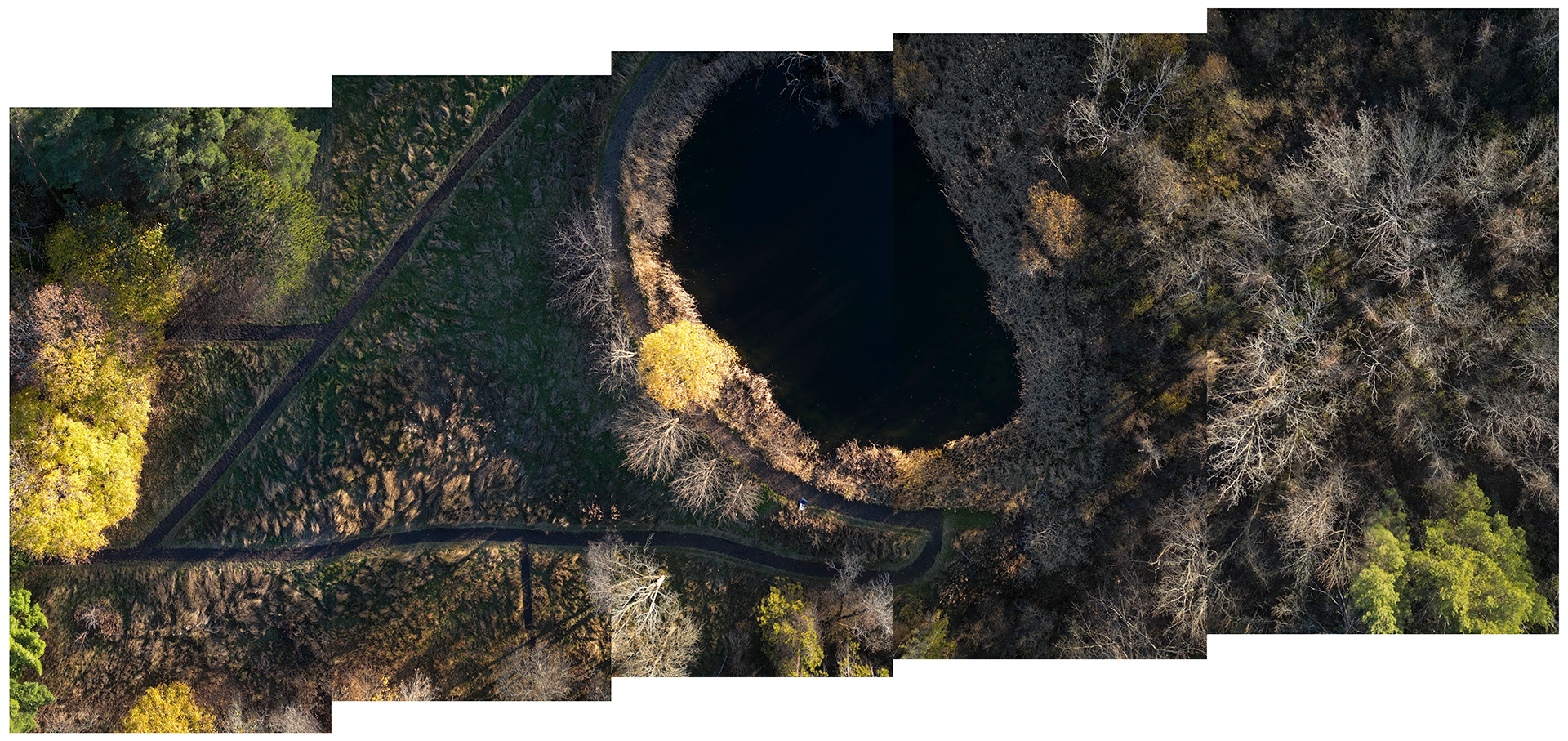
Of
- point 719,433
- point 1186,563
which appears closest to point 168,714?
point 719,433

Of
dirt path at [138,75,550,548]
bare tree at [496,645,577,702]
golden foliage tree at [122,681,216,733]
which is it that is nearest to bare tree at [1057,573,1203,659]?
bare tree at [496,645,577,702]

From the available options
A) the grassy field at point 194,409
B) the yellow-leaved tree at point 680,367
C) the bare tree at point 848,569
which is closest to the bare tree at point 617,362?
the yellow-leaved tree at point 680,367

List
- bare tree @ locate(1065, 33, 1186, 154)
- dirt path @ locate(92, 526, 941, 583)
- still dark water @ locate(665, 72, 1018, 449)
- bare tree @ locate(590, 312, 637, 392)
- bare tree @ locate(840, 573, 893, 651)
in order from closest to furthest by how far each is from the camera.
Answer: bare tree @ locate(1065, 33, 1186, 154), dirt path @ locate(92, 526, 941, 583), bare tree @ locate(840, 573, 893, 651), bare tree @ locate(590, 312, 637, 392), still dark water @ locate(665, 72, 1018, 449)

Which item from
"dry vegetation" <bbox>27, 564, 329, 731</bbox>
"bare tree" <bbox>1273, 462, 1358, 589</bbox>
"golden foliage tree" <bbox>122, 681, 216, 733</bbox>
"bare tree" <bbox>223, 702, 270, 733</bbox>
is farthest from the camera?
"bare tree" <bbox>1273, 462, 1358, 589</bbox>

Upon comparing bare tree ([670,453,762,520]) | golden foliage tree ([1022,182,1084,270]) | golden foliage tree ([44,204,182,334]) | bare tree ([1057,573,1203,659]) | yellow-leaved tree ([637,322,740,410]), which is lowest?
bare tree ([1057,573,1203,659])

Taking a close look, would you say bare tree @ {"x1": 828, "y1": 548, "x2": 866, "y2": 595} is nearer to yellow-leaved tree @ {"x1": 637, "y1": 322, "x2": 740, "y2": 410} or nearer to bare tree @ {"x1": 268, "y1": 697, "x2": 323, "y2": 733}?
yellow-leaved tree @ {"x1": 637, "y1": 322, "x2": 740, "y2": 410}

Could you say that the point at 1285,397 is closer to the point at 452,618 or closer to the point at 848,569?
the point at 848,569
